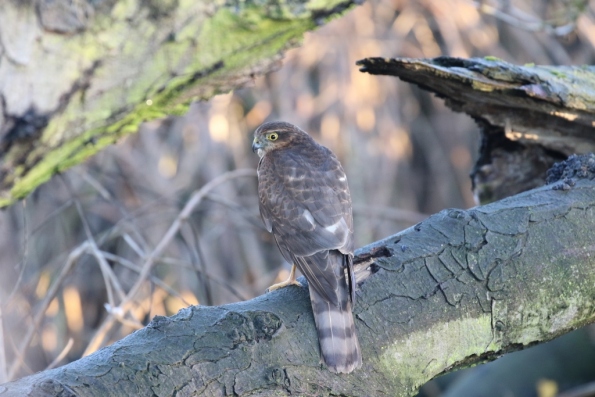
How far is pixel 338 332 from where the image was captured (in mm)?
2094

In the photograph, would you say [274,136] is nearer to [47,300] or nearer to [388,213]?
[47,300]

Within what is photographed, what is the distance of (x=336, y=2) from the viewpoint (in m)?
3.09

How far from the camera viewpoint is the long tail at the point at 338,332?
201cm

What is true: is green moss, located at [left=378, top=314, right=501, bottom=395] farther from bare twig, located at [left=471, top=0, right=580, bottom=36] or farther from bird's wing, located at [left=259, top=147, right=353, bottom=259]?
bare twig, located at [left=471, top=0, right=580, bottom=36]

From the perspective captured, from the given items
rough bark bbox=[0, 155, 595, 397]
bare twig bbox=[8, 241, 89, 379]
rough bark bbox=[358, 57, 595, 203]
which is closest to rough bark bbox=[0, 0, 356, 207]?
bare twig bbox=[8, 241, 89, 379]

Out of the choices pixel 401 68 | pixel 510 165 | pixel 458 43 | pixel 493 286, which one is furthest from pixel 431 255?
pixel 458 43

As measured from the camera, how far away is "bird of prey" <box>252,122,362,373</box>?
2.12 metres

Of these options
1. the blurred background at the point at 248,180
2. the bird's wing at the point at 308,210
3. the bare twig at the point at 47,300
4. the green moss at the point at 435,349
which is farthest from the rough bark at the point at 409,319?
the blurred background at the point at 248,180

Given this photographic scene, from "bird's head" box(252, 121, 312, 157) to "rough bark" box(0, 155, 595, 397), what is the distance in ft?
3.66

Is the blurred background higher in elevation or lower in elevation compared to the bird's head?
lower

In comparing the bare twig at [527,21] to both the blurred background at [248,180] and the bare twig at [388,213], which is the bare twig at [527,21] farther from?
the bare twig at [388,213]

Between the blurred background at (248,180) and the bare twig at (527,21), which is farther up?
the bare twig at (527,21)

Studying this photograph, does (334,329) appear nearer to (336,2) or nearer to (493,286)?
(493,286)

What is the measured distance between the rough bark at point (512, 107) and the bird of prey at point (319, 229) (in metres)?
0.46
